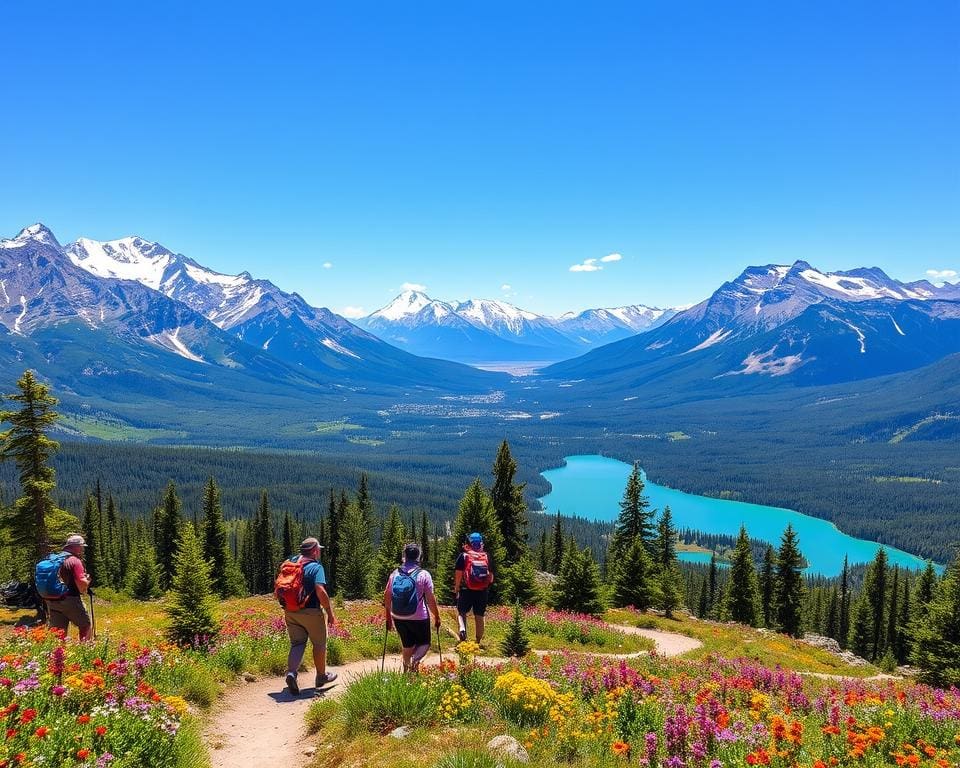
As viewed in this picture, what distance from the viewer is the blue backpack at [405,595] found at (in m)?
10.9

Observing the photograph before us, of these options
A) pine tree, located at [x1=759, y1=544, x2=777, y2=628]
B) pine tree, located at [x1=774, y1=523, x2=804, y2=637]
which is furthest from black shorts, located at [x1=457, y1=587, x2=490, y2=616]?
pine tree, located at [x1=759, y1=544, x2=777, y2=628]

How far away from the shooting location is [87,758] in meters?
5.93

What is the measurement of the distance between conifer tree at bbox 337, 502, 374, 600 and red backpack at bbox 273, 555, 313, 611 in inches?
1849

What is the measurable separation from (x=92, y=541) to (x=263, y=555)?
71.7 feet

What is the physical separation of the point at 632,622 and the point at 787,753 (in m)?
27.2

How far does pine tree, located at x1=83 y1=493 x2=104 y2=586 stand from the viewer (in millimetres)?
63737

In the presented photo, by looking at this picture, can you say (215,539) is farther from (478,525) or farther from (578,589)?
(578,589)

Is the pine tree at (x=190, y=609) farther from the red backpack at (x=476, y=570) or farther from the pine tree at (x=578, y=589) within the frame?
the pine tree at (x=578, y=589)

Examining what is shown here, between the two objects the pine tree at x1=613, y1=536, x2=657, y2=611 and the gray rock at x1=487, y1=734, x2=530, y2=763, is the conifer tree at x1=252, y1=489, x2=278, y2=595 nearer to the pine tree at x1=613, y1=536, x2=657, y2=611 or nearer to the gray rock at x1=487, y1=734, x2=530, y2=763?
the pine tree at x1=613, y1=536, x2=657, y2=611

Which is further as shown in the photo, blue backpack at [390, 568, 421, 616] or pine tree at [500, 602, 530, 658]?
pine tree at [500, 602, 530, 658]

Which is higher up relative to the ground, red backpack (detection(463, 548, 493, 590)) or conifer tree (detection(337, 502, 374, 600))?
red backpack (detection(463, 548, 493, 590))

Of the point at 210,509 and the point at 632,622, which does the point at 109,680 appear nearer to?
the point at 632,622

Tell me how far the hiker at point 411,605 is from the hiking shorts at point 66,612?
794cm

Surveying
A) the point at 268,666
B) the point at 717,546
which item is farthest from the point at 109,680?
the point at 717,546
